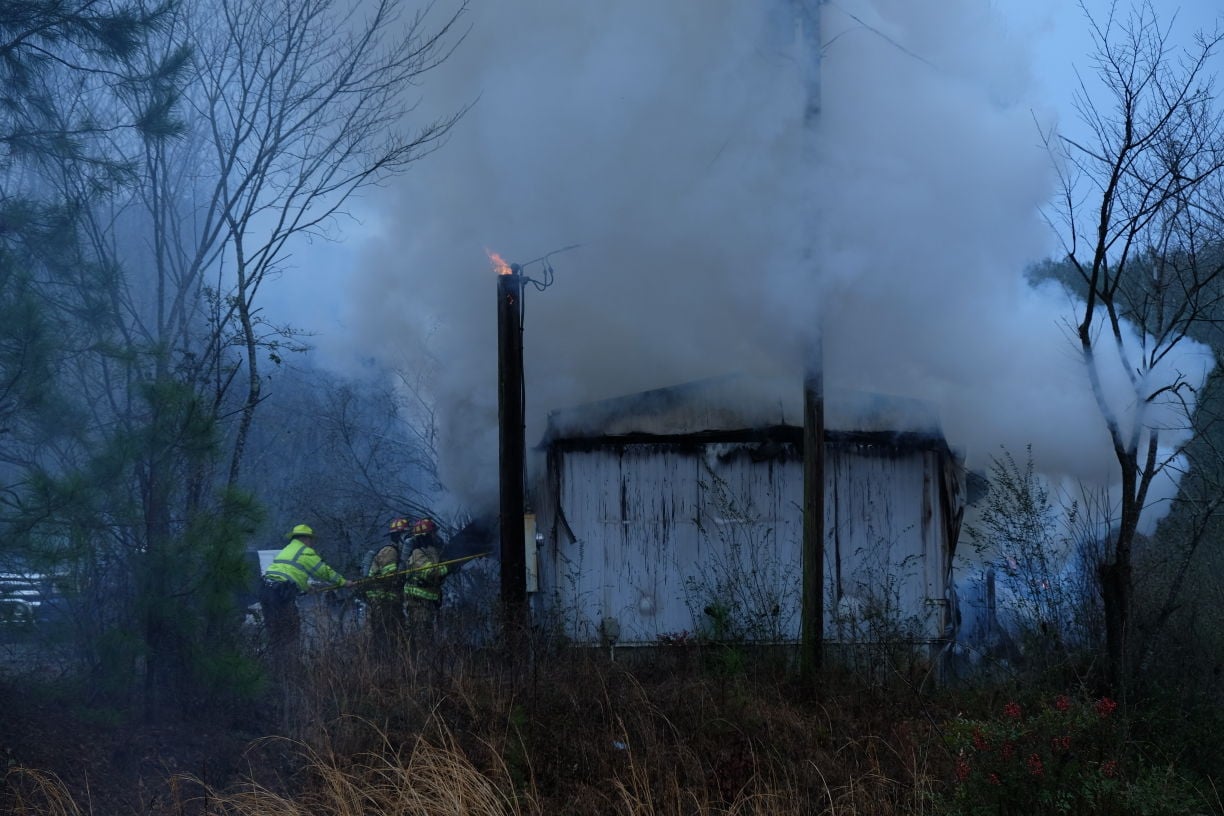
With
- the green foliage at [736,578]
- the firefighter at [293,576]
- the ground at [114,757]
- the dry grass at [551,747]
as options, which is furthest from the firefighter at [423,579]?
the green foliage at [736,578]

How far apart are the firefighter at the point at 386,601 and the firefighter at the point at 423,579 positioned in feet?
0.34

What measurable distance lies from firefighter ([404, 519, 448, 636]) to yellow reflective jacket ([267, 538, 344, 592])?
0.75 metres

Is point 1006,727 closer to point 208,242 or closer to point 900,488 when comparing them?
point 900,488

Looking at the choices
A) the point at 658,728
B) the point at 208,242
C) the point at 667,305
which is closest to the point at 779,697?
the point at 658,728

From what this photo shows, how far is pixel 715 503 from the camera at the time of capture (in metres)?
10.5

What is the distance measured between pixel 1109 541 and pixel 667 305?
4661mm

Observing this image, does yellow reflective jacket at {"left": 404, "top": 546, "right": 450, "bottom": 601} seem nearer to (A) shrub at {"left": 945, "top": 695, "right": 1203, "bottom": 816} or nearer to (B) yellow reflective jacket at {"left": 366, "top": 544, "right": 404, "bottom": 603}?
(B) yellow reflective jacket at {"left": 366, "top": 544, "right": 404, "bottom": 603}

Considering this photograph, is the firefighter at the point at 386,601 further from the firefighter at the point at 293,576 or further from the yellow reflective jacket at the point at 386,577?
the firefighter at the point at 293,576

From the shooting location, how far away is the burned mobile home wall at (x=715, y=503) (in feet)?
34.3

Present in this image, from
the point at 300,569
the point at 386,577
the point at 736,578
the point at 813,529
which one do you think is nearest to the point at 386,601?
the point at 386,577

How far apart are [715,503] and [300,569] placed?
400 centimetres

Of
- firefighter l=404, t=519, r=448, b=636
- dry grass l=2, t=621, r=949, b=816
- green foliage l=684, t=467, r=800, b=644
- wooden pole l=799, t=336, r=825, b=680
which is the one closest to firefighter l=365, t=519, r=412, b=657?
firefighter l=404, t=519, r=448, b=636

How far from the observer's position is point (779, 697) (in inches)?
305

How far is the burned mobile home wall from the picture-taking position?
34.3 feet
